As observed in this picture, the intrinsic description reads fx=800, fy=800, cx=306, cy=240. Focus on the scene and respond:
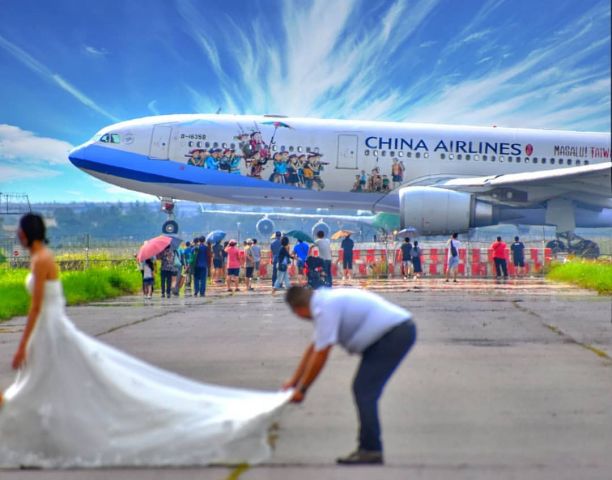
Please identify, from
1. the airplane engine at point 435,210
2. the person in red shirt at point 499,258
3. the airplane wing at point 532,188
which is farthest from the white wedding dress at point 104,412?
the airplane wing at point 532,188

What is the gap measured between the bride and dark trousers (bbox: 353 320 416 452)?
0.60m

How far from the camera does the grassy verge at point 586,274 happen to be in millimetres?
20344

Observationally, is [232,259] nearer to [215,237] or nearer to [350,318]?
[215,237]

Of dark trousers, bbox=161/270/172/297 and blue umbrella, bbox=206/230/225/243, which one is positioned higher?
blue umbrella, bbox=206/230/225/243

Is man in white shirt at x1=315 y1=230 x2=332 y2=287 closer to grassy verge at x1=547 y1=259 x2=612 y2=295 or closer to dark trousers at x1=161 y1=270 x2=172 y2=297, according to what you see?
dark trousers at x1=161 y1=270 x2=172 y2=297

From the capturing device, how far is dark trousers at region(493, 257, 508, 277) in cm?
2697

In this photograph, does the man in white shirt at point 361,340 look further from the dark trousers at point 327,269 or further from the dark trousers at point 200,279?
the dark trousers at point 200,279

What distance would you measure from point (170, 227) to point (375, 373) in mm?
25004

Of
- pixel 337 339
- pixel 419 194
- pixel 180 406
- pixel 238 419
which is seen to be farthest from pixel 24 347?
pixel 419 194

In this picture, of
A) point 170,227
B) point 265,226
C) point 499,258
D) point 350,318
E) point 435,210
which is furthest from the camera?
point 265,226

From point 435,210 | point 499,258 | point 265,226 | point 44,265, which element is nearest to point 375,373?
point 44,265

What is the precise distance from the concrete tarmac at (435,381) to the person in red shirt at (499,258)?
830 cm

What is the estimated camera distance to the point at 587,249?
2958cm

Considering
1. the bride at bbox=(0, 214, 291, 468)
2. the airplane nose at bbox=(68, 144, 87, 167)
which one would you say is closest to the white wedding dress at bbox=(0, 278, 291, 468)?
the bride at bbox=(0, 214, 291, 468)
